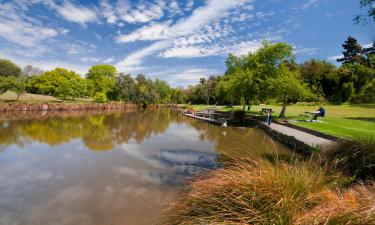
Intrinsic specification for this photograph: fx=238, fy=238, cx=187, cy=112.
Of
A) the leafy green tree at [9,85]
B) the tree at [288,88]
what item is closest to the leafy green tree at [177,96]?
the leafy green tree at [9,85]

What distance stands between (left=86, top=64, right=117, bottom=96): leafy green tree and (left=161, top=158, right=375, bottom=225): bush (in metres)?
63.1

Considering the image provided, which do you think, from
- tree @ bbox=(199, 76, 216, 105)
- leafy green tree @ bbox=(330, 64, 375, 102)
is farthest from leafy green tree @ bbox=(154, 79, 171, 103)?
leafy green tree @ bbox=(330, 64, 375, 102)

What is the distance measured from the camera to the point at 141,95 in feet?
225

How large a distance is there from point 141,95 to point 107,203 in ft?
210

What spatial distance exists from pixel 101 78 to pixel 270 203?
68513 mm

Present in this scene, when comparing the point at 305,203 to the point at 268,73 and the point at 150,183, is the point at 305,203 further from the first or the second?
the point at 268,73

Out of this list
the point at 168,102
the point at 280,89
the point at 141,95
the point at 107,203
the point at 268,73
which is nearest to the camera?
the point at 107,203

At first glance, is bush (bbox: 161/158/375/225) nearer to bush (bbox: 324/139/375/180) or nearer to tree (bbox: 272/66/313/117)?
bush (bbox: 324/139/375/180)

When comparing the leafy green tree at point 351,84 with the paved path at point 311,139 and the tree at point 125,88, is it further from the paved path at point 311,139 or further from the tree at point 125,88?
the tree at point 125,88

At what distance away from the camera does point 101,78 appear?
65812mm

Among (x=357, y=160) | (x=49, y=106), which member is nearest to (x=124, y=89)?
(x=49, y=106)

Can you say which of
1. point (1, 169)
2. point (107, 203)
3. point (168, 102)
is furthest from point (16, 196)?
point (168, 102)

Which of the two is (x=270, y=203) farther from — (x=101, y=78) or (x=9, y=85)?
(x=101, y=78)

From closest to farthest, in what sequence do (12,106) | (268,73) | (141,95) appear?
(268,73) < (12,106) < (141,95)
